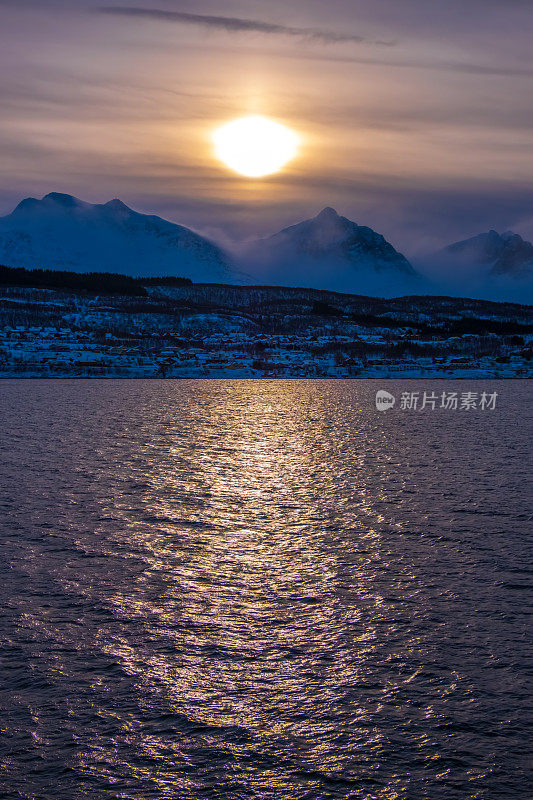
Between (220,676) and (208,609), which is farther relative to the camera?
(208,609)

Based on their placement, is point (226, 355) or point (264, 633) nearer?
point (264, 633)

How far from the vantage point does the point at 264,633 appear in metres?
17.7

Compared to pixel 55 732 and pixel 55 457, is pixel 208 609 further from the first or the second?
pixel 55 457

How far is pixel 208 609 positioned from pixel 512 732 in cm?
817

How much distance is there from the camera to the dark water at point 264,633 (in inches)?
489

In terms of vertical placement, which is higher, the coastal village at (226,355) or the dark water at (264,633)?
the coastal village at (226,355)

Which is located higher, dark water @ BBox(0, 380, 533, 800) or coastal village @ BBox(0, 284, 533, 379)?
coastal village @ BBox(0, 284, 533, 379)

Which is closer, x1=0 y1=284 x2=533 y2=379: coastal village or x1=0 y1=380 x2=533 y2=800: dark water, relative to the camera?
x1=0 y1=380 x2=533 y2=800: dark water

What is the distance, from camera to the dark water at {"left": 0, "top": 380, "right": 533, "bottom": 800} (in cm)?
1241

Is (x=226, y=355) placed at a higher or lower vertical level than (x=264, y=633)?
higher

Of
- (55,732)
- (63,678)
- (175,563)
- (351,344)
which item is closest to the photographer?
(55,732)

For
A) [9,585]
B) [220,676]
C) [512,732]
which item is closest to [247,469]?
[9,585]

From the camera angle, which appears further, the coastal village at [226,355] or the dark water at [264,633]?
the coastal village at [226,355]

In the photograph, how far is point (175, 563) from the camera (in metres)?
23.2
